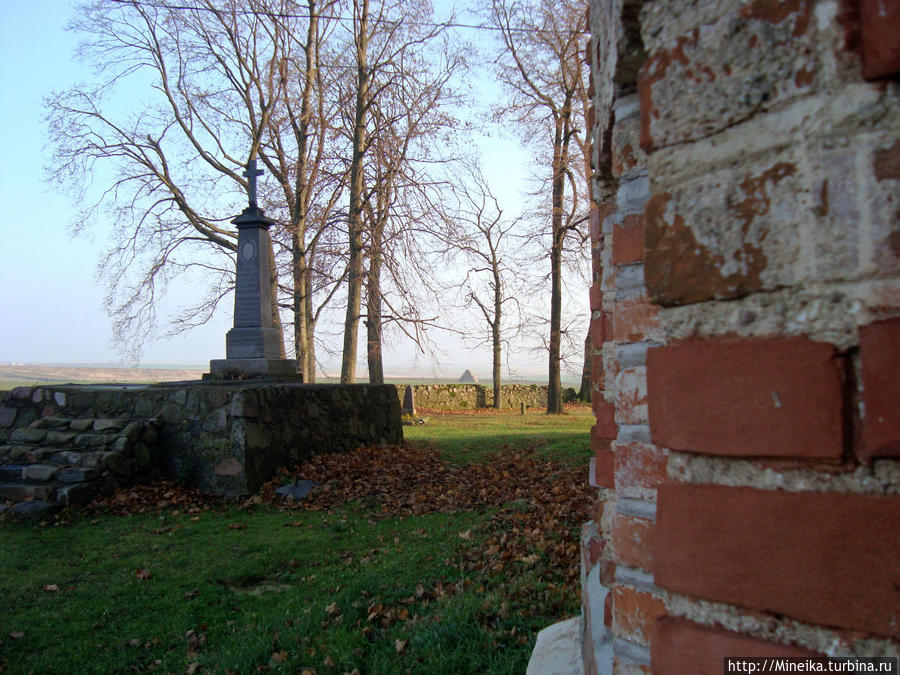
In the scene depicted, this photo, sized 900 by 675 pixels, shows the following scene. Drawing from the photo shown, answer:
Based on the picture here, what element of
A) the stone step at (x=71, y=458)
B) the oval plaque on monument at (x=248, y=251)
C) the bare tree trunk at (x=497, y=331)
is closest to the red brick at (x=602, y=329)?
the stone step at (x=71, y=458)

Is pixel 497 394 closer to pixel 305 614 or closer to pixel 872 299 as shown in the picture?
pixel 305 614

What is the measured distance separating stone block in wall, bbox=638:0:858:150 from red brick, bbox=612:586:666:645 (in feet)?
2.72

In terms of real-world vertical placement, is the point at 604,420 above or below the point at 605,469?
above

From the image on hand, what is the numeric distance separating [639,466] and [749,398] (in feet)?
1.95

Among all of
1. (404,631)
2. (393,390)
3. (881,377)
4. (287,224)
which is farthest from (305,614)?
(287,224)

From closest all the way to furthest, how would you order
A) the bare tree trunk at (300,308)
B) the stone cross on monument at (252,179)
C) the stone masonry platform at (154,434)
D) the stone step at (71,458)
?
the stone step at (71,458), the stone masonry platform at (154,434), the stone cross on monument at (252,179), the bare tree trunk at (300,308)

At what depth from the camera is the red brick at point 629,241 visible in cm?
145

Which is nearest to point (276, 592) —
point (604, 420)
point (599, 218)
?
point (604, 420)

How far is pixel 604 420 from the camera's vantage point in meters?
2.56

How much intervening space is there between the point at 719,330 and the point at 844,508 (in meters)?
0.29

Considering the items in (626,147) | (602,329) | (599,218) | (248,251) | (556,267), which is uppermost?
(556,267)

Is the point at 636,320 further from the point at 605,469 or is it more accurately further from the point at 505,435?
the point at 505,435

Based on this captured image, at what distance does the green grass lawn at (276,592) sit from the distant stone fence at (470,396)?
685 inches

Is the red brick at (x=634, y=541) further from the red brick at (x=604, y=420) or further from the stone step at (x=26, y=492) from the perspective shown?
the stone step at (x=26, y=492)
